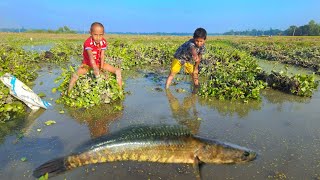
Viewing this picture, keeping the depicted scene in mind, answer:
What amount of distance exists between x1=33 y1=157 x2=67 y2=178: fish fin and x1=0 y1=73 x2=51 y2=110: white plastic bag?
2771 mm

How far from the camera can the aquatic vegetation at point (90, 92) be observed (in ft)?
21.2

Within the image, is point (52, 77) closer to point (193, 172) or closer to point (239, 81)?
point (239, 81)

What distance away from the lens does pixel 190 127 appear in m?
5.38

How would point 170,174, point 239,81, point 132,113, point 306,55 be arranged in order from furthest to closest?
point 306,55, point 239,81, point 132,113, point 170,174

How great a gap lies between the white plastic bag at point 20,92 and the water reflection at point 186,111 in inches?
109

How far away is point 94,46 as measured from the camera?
264 inches

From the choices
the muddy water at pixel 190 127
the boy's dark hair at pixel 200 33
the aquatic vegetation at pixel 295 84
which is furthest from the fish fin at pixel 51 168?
the aquatic vegetation at pixel 295 84

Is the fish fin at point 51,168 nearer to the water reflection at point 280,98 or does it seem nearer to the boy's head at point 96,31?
the boy's head at point 96,31

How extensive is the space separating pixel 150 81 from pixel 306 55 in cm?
1033

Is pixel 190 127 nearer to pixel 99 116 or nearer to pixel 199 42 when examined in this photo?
pixel 99 116

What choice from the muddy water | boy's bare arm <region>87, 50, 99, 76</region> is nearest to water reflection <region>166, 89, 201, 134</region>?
the muddy water

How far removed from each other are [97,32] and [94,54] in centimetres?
53

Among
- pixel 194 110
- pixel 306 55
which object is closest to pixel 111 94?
pixel 194 110

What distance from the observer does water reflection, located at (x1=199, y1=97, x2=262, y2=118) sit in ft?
20.6
